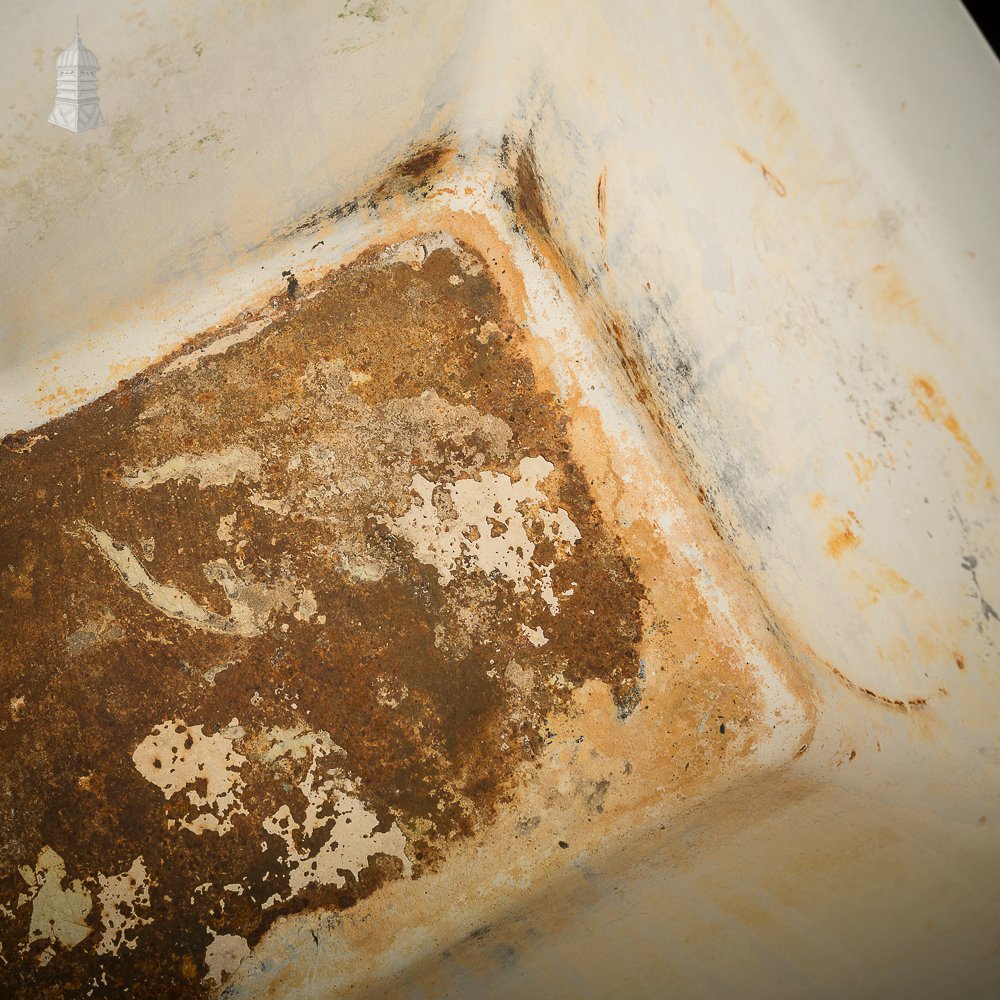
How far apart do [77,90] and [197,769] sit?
1.39 meters

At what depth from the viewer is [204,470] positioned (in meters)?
1.73

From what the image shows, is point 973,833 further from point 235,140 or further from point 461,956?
point 235,140

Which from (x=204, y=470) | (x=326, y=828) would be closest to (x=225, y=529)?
(x=204, y=470)

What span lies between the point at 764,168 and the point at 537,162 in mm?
692

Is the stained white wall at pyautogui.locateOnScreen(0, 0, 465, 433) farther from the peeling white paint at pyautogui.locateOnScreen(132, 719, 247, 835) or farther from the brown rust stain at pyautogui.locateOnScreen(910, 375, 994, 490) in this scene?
the brown rust stain at pyautogui.locateOnScreen(910, 375, 994, 490)

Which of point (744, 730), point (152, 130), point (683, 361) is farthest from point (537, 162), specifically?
point (744, 730)

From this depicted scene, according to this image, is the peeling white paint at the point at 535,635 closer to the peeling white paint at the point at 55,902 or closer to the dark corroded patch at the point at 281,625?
the dark corroded patch at the point at 281,625

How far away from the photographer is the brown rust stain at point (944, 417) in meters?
0.98

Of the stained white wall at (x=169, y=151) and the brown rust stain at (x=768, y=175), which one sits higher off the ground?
the stained white wall at (x=169, y=151)

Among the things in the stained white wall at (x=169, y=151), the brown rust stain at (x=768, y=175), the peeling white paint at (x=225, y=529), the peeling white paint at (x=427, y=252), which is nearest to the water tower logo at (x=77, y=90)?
the stained white wall at (x=169, y=151)

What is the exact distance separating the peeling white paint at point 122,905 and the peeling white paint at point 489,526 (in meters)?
0.94

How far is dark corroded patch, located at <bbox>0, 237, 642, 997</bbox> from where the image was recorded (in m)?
1.63

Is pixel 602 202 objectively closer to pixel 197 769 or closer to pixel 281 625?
pixel 281 625

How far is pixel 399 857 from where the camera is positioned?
1.66m
